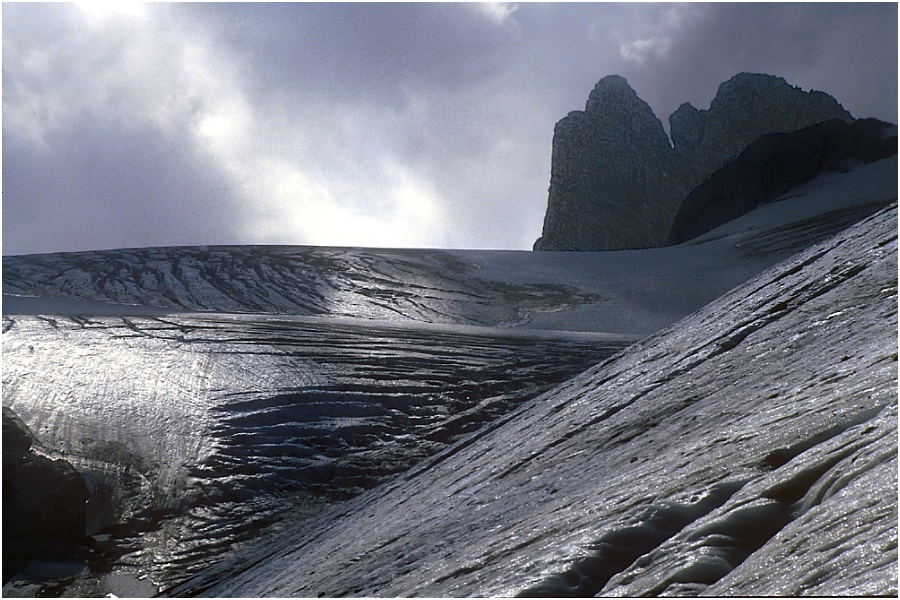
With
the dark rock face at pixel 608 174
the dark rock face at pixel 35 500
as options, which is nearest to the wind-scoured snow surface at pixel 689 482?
the dark rock face at pixel 35 500

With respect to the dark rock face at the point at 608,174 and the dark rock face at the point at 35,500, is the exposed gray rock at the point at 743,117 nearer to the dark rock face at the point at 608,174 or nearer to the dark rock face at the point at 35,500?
the dark rock face at the point at 608,174

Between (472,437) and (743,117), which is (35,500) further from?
(743,117)

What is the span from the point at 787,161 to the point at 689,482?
15.4m

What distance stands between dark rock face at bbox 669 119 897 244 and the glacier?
8.89m

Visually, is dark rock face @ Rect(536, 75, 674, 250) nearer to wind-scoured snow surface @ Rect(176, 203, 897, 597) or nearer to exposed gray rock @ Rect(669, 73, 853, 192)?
exposed gray rock @ Rect(669, 73, 853, 192)

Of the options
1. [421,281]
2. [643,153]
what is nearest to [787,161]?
[643,153]

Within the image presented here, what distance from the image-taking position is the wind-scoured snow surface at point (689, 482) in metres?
1.19

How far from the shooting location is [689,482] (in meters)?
1.51

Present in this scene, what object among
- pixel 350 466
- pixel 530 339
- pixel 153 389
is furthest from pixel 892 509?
pixel 530 339

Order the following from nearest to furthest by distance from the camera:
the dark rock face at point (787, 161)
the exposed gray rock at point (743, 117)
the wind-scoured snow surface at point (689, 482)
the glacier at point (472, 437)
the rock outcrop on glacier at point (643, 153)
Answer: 1. the wind-scoured snow surface at point (689, 482)
2. the glacier at point (472, 437)
3. the dark rock face at point (787, 161)
4. the exposed gray rock at point (743, 117)
5. the rock outcrop on glacier at point (643, 153)

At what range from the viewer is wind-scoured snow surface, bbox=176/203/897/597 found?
3.90ft

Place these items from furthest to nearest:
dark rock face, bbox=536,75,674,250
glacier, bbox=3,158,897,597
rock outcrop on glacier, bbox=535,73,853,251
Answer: dark rock face, bbox=536,75,674,250 → rock outcrop on glacier, bbox=535,73,853,251 → glacier, bbox=3,158,897,597

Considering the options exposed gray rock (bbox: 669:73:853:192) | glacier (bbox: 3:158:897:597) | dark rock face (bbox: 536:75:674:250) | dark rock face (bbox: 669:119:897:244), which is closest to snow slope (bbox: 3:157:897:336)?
glacier (bbox: 3:158:897:597)

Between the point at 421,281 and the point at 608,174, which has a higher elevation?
the point at 608,174
